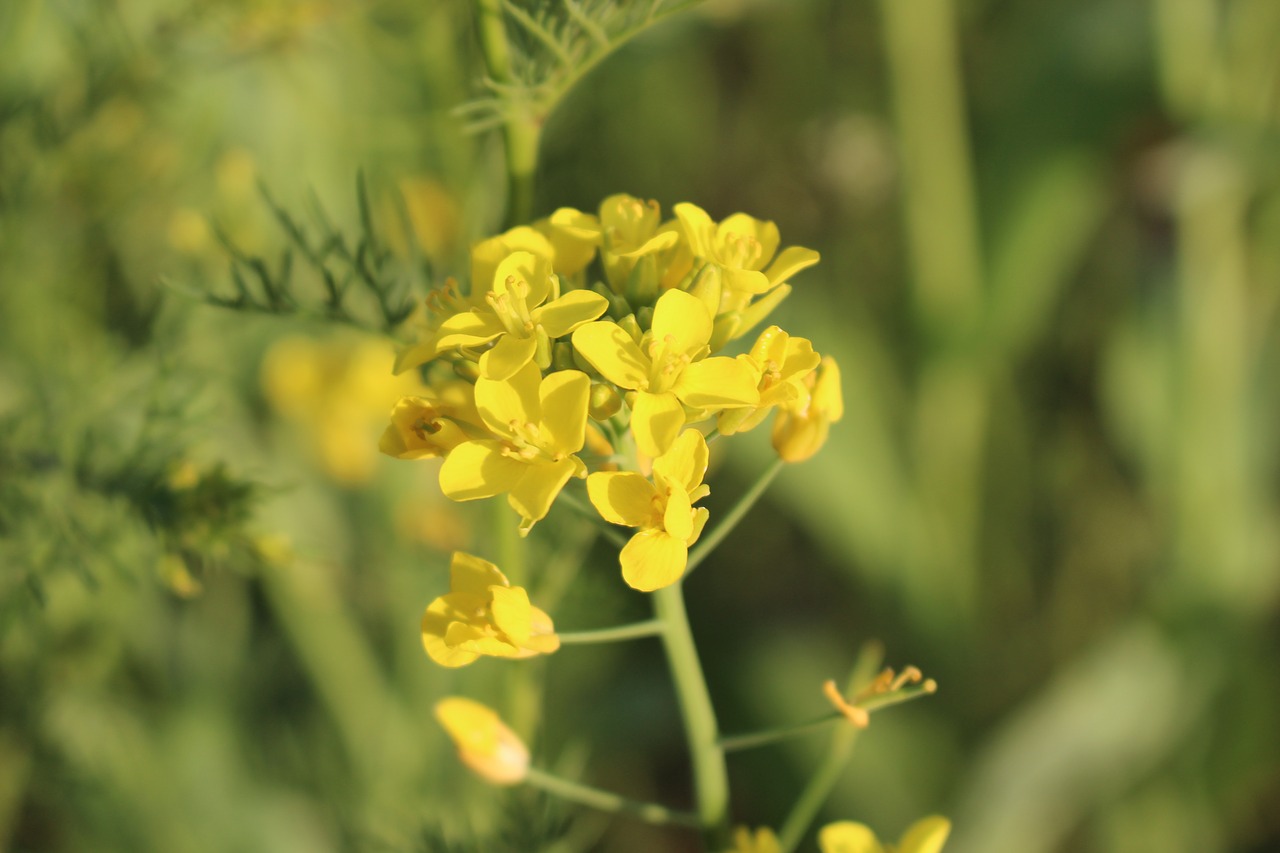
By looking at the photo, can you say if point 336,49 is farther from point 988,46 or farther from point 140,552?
point 988,46

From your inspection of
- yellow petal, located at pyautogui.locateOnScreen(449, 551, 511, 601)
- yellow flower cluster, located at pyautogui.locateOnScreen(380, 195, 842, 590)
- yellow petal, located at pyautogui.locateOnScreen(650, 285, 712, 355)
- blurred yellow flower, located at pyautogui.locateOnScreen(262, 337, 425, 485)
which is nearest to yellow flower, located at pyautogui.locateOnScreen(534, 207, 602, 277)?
yellow flower cluster, located at pyautogui.locateOnScreen(380, 195, 842, 590)

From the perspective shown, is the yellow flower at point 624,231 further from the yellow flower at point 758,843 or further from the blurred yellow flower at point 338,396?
the blurred yellow flower at point 338,396

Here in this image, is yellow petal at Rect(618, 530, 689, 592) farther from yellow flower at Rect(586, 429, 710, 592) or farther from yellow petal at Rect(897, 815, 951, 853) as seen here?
yellow petal at Rect(897, 815, 951, 853)

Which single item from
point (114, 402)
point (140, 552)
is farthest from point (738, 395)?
point (114, 402)

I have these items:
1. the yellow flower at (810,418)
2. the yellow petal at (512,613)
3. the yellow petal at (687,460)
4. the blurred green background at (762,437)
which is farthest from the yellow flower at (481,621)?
the blurred green background at (762,437)

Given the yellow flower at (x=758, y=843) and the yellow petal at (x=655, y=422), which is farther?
the yellow flower at (x=758, y=843)

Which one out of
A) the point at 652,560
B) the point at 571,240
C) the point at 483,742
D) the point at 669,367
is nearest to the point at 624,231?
the point at 571,240
